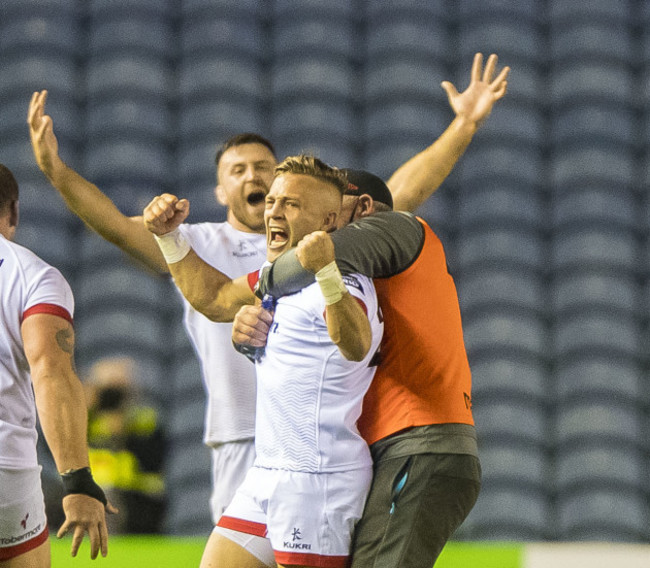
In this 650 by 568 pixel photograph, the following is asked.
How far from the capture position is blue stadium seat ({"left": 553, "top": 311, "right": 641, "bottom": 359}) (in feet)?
16.2

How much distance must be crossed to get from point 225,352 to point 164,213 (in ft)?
2.36

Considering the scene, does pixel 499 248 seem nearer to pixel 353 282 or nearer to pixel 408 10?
pixel 408 10

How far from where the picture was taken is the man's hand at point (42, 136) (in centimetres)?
236

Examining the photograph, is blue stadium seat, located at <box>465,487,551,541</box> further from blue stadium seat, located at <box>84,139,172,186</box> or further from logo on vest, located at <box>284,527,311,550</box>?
logo on vest, located at <box>284,527,311,550</box>

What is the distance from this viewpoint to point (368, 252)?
5.58 ft

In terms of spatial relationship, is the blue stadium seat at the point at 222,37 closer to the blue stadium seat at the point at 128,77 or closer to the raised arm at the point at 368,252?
the blue stadium seat at the point at 128,77

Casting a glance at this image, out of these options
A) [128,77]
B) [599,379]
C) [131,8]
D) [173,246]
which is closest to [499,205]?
[599,379]

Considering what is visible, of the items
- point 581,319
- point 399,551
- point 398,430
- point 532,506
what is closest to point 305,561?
point 399,551

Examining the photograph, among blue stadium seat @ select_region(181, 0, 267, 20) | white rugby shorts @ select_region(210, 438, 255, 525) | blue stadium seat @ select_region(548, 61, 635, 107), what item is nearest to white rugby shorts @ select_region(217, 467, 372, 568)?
white rugby shorts @ select_region(210, 438, 255, 525)

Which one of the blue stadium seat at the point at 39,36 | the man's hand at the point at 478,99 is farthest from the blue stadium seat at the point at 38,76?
the man's hand at the point at 478,99

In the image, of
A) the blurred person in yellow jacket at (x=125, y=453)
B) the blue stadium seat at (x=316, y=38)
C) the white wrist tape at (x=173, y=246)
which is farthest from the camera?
the blue stadium seat at (x=316, y=38)

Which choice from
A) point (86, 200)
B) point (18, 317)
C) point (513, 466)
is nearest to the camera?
point (18, 317)

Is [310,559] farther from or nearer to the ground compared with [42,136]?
nearer to the ground

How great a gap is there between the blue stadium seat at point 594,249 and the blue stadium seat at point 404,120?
33.5 inches
